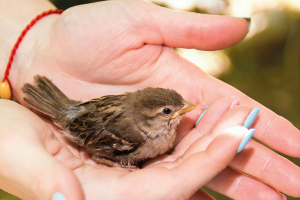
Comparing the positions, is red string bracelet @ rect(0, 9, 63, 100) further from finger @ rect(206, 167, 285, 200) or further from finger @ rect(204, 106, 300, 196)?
finger @ rect(206, 167, 285, 200)

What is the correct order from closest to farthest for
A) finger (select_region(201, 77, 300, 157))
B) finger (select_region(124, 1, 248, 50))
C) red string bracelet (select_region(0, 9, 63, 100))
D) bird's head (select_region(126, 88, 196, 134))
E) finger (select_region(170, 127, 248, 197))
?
finger (select_region(170, 127, 248, 197)) < finger (select_region(201, 77, 300, 157)) < bird's head (select_region(126, 88, 196, 134)) < finger (select_region(124, 1, 248, 50)) < red string bracelet (select_region(0, 9, 63, 100))

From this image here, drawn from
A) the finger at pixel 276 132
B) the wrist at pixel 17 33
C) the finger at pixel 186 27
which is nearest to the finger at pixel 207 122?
the finger at pixel 276 132

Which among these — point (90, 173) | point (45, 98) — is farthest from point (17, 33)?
point (90, 173)

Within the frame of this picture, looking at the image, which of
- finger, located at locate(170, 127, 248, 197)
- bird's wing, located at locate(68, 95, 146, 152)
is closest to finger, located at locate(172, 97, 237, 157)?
bird's wing, located at locate(68, 95, 146, 152)

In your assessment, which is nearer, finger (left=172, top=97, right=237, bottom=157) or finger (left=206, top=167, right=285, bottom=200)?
finger (left=206, top=167, right=285, bottom=200)

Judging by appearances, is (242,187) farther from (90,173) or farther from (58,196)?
(58,196)

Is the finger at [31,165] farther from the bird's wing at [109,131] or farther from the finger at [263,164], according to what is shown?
the finger at [263,164]
